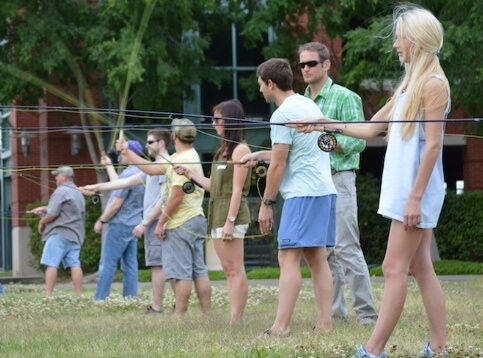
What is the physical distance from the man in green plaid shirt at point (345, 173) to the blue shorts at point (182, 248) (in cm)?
165

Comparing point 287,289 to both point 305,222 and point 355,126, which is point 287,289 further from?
point 355,126

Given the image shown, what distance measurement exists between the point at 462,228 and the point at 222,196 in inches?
655

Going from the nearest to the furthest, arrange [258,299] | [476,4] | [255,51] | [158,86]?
[258,299], [476,4], [158,86], [255,51]

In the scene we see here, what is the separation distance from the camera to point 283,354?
6785 mm

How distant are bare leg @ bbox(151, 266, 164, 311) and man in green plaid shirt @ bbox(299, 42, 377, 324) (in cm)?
268

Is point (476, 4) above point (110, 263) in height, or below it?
above

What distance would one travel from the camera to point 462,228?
2556cm

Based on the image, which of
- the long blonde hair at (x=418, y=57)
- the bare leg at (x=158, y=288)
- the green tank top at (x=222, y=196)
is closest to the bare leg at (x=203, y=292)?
the bare leg at (x=158, y=288)

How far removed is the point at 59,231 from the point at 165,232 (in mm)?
4576

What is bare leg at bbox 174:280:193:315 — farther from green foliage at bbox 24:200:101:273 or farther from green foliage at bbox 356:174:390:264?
green foliage at bbox 356:174:390:264

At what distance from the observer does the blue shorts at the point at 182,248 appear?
10.5 m

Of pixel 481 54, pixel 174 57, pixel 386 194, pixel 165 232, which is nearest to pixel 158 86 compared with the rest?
pixel 174 57

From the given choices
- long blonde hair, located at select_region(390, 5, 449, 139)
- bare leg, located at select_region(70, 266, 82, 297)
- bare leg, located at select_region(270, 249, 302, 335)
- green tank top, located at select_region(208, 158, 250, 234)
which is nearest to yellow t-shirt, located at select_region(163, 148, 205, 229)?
green tank top, located at select_region(208, 158, 250, 234)

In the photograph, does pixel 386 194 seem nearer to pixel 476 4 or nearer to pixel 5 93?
pixel 476 4
